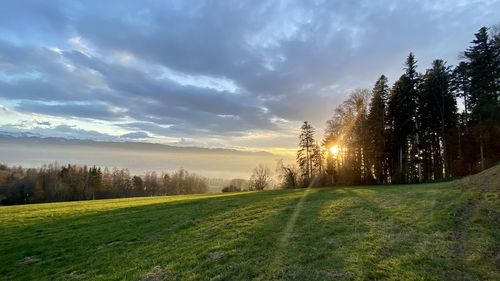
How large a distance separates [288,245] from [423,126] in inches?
2036

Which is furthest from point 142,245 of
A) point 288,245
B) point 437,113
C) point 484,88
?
point 437,113

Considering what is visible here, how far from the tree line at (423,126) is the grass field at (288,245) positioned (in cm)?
3173

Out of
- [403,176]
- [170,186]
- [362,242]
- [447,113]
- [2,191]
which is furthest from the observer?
[170,186]

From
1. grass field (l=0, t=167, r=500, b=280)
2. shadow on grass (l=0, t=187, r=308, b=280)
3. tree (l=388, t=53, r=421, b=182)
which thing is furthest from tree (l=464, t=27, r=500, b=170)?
shadow on grass (l=0, t=187, r=308, b=280)

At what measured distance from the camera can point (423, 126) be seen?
55562mm

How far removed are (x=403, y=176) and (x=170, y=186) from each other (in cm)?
11101

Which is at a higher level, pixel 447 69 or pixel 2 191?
pixel 447 69

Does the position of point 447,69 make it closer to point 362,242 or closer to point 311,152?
point 311,152

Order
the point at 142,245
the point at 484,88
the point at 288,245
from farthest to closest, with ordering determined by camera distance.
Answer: the point at 484,88 < the point at 142,245 < the point at 288,245

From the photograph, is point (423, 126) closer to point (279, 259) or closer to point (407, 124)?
point (407, 124)

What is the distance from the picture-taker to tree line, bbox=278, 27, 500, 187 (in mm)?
45406

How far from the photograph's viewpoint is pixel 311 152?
76.8 meters

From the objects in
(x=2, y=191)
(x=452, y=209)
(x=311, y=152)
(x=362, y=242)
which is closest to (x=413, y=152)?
(x=311, y=152)

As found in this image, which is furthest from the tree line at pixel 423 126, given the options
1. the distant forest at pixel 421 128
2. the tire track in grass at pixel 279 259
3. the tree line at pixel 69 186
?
the tree line at pixel 69 186
